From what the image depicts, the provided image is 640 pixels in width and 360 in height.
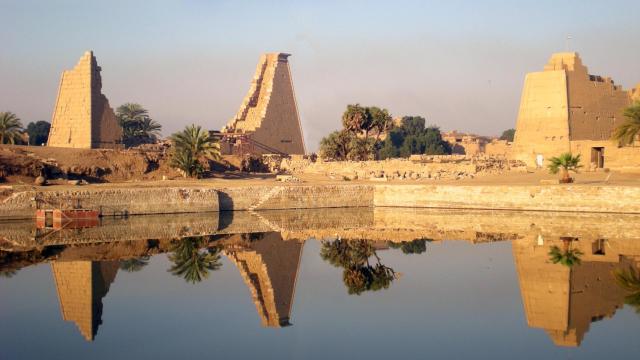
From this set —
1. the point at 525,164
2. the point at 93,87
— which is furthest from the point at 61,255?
the point at 525,164

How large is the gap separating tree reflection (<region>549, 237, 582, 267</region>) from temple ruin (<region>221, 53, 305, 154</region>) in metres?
29.9

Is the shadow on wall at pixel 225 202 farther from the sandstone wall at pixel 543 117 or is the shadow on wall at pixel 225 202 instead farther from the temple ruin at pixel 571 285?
the sandstone wall at pixel 543 117

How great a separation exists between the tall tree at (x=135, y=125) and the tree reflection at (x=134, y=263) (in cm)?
3399

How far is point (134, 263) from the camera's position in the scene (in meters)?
20.1

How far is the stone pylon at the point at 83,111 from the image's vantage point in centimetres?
3916

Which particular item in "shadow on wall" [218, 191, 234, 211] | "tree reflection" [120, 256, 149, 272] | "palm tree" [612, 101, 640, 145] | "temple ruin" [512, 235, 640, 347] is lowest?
"tree reflection" [120, 256, 149, 272]

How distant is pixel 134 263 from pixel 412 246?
7813 millimetres

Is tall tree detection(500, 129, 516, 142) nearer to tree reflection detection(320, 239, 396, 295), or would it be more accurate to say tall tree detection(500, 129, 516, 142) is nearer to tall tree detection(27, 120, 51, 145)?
tall tree detection(27, 120, 51, 145)

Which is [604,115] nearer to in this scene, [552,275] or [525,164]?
[525,164]

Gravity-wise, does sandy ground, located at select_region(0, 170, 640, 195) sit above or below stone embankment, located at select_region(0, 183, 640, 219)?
above

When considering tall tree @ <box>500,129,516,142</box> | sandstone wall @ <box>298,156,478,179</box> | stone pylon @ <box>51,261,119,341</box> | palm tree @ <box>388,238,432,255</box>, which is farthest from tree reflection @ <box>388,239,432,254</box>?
tall tree @ <box>500,129,516,142</box>

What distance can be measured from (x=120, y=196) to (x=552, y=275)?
55.1 feet

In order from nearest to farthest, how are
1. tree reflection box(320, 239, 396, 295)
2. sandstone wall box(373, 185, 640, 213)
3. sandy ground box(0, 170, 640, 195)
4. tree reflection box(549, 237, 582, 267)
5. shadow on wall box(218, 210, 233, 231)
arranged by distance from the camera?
tree reflection box(320, 239, 396, 295) → tree reflection box(549, 237, 582, 267) → shadow on wall box(218, 210, 233, 231) → sandstone wall box(373, 185, 640, 213) → sandy ground box(0, 170, 640, 195)

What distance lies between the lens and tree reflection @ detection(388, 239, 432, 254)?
22.3 metres
